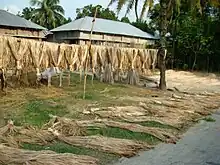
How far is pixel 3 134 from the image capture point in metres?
7.57

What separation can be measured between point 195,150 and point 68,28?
3128 centimetres

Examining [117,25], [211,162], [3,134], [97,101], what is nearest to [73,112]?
[97,101]

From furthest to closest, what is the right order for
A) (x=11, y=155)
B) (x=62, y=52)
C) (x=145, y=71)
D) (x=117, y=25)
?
(x=117, y=25) < (x=145, y=71) < (x=62, y=52) < (x=11, y=155)

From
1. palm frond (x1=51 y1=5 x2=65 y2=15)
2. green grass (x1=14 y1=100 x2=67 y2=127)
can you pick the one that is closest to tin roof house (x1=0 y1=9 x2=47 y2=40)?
palm frond (x1=51 y1=5 x2=65 y2=15)

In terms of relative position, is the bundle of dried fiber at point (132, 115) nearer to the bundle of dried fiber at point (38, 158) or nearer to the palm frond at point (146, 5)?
the bundle of dried fiber at point (38, 158)

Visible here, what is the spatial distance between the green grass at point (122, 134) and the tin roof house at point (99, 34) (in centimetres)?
2613

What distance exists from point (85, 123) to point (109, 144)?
5.85 feet

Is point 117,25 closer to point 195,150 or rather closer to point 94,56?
point 94,56

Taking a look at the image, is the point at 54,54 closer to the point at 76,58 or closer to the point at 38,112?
the point at 76,58

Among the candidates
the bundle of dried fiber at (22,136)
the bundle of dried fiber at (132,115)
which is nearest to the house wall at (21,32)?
the bundle of dried fiber at (132,115)

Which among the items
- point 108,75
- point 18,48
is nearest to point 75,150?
point 18,48

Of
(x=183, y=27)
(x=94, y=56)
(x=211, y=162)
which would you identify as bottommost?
(x=211, y=162)

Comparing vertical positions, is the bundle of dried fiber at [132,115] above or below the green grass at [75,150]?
above

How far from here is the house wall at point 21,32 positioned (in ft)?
100.0
